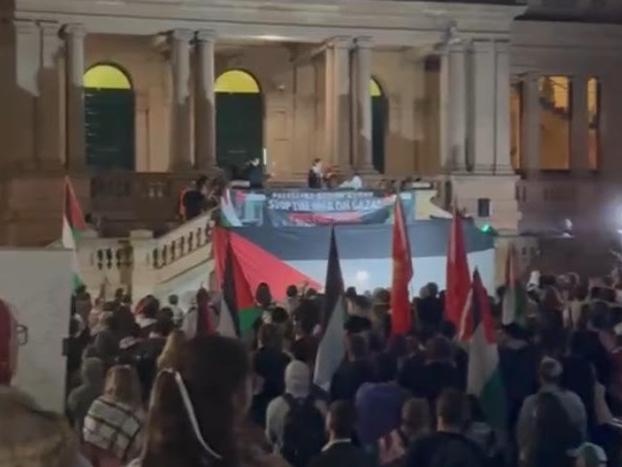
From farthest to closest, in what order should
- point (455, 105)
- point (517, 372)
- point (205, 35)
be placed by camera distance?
point (455, 105) → point (205, 35) → point (517, 372)

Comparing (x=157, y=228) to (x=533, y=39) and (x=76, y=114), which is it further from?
(x=533, y=39)

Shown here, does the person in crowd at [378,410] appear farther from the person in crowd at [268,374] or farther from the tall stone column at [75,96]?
the tall stone column at [75,96]

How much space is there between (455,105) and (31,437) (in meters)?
33.8

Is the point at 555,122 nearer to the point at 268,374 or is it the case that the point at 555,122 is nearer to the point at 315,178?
the point at 315,178

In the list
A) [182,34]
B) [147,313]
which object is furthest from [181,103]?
[147,313]

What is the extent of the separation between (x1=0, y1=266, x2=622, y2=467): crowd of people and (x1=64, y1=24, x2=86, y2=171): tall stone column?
813 inches

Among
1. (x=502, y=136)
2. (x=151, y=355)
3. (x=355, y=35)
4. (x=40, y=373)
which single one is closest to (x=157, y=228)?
(x=355, y=35)

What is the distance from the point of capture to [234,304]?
1234cm

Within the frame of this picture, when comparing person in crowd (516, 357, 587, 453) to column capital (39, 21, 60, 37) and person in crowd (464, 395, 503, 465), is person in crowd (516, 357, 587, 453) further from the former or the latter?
column capital (39, 21, 60, 37)

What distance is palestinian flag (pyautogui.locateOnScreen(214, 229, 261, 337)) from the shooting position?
39.3 feet

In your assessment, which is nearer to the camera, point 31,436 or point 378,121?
point 31,436

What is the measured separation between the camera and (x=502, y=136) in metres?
37.2

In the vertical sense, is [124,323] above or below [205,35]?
below

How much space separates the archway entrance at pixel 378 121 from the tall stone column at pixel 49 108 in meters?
9.78
